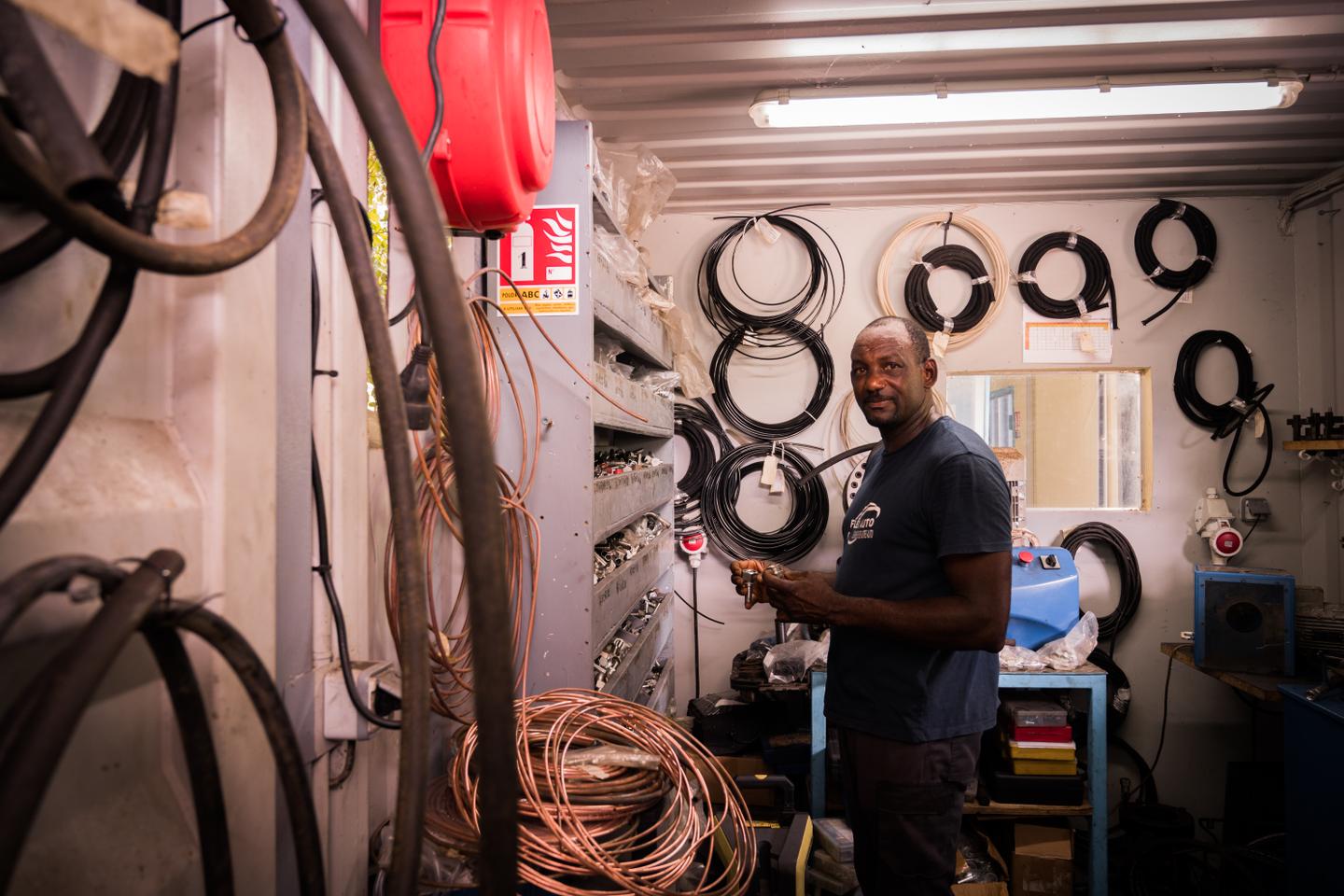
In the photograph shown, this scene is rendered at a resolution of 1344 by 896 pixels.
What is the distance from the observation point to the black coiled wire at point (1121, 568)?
338cm

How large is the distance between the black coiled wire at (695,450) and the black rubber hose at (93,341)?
3.09 m

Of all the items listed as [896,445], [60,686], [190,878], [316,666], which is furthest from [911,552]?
[60,686]

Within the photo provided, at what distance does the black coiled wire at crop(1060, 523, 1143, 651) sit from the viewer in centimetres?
338

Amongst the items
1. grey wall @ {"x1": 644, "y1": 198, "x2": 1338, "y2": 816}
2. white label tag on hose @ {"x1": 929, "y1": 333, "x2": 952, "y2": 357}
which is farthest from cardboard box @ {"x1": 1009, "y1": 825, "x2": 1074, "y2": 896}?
white label tag on hose @ {"x1": 929, "y1": 333, "x2": 952, "y2": 357}

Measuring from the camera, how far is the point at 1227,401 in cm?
344

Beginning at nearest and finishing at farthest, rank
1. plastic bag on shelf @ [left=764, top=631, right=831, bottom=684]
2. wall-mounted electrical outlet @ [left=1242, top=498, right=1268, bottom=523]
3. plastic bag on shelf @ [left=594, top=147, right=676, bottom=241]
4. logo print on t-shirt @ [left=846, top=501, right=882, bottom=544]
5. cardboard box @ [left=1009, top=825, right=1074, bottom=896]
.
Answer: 1. logo print on t-shirt @ [left=846, top=501, right=882, bottom=544]
2. plastic bag on shelf @ [left=594, top=147, right=676, bottom=241]
3. cardboard box @ [left=1009, top=825, right=1074, bottom=896]
4. plastic bag on shelf @ [left=764, top=631, right=831, bottom=684]
5. wall-mounted electrical outlet @ [left=1242, top=498, right=1268, bottom=523]

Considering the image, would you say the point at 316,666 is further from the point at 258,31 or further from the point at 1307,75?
the point at 1307,75

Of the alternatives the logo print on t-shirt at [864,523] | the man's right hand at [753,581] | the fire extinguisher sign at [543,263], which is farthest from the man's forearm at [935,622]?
the fire extinguisher sign at [543,263]

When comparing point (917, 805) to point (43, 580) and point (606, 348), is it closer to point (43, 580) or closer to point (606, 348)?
point (606, 348)

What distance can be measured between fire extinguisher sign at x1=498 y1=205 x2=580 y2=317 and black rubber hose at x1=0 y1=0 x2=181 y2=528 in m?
1.17

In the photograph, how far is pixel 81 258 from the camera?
663 millimetres

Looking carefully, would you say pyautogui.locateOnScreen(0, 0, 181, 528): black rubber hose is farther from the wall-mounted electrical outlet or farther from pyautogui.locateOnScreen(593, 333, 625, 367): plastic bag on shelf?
the wall-mounted electrical outlet

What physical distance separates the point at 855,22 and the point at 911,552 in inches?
66.5

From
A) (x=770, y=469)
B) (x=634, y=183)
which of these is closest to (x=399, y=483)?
(x=634, y=183)
